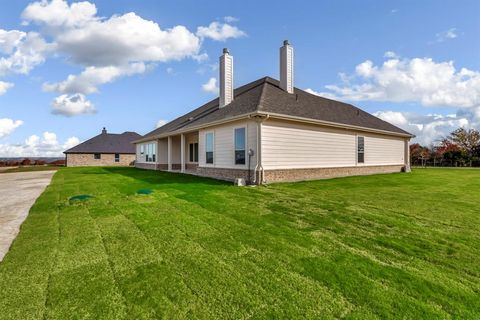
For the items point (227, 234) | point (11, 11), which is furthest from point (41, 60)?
point (227, 234)

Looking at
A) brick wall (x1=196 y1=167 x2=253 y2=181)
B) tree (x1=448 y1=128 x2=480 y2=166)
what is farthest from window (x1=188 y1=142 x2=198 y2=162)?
tree (x1=448 y1=128 x2=480 y2=166)

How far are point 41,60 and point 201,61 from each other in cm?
897

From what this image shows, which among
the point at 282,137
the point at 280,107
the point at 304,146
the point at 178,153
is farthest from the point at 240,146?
the point at 178,153

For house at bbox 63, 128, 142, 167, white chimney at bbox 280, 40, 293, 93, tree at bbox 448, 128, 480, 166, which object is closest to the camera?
white chimney at bbox 280, 40, 293, 93

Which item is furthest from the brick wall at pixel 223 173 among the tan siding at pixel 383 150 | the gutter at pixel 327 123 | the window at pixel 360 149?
the tan siding at pixel 383 150

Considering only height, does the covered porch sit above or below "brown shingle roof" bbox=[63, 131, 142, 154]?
below

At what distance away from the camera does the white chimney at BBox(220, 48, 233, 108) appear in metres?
14.4

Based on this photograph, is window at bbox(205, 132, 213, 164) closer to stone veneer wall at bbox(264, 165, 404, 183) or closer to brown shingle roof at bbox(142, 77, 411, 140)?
brown shingle roof at bbox(142, 77, 411, 140)

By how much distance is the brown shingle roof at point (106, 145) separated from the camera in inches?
1396

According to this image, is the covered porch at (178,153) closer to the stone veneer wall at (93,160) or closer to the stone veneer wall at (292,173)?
the stone veneer wall at (292,173)

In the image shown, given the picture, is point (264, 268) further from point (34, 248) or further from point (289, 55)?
point (289, 55)

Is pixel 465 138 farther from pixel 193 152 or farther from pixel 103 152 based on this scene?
pixel 103 152

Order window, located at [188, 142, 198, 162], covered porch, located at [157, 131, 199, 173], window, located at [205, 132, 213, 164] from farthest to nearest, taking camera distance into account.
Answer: window, located at [188, 142, 198, 162], covered porch, located at [157, 131, 199, 173], window, located at [205, 132, 213, 164]

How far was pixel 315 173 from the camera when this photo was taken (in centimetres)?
1299
